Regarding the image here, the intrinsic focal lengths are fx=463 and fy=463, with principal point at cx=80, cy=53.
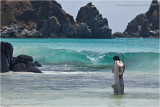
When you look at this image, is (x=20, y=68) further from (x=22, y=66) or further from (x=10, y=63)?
(x=10, y=63)

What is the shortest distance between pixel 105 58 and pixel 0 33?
150 m

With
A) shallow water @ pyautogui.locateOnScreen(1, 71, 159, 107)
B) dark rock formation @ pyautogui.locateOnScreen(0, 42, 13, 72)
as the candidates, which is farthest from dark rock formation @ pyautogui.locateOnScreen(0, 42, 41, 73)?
shallow water @ pyautogui.locateOnScreen(1, 71, 159, 107)

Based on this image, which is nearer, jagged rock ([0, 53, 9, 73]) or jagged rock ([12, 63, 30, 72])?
jagged rock ([0, 53, 9, 73])

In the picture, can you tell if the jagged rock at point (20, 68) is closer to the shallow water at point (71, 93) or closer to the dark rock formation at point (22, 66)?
the dark rock formation at point (22, 66)

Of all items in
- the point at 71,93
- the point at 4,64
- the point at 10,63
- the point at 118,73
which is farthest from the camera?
the point at 10,63

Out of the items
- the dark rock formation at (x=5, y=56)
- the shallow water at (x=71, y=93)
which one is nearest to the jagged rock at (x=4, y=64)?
the dark rock formation at (x=5, y=56)

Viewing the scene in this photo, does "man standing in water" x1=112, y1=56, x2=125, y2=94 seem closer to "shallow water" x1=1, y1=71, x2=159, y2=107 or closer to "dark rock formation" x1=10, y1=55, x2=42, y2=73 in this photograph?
"shallow water" x1=1, y1=71, x2=159, y2=107

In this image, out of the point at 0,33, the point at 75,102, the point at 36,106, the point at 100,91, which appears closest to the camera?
the point at 36,106

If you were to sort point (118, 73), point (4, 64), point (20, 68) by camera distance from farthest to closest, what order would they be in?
point (20, 68) → point (4, 64) → point (118, 73)

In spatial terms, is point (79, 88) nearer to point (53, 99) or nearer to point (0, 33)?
point (53, 99)

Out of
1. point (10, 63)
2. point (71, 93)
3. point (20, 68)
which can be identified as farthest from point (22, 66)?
point (71, 93)

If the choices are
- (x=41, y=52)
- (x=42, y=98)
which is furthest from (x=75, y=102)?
(x=41, y=52)

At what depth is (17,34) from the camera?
192875 millimetres

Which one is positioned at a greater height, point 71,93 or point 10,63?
point 10,63
